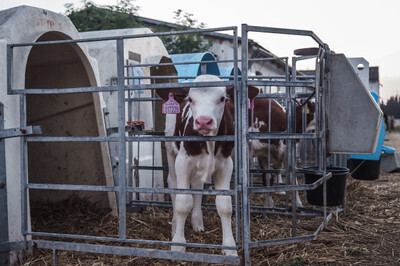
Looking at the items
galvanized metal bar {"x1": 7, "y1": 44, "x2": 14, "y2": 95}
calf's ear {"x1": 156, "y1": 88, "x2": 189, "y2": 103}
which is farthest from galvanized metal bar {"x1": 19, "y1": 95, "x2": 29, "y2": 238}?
calf's ear {"x1": 156, "y1": 88, "x2": 189, "y2": 103}

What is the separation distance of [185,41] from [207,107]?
1250 centimetres

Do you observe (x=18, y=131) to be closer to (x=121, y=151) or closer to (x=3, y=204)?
(x=3, y=204)

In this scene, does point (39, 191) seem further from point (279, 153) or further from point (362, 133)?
point (362, 133)

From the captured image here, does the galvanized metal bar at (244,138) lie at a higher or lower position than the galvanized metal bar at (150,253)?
higher

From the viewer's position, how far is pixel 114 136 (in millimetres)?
3611

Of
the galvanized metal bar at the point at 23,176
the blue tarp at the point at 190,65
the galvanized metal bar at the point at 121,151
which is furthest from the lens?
the blue tarp at the point at 190,65

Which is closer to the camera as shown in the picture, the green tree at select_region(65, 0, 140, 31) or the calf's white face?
the calf's white face

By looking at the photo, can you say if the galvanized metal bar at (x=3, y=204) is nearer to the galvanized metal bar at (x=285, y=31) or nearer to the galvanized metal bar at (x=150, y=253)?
the galvanized metal bar at (x=150, y=253)

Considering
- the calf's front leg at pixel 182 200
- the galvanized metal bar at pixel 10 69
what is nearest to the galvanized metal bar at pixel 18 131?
the galvanized metal bar at pixel 10 69

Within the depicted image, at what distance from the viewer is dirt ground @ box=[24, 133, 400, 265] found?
13.1 ft

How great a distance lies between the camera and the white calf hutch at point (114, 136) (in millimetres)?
3492

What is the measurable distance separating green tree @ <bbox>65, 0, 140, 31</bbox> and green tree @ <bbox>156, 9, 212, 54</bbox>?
1.45 m

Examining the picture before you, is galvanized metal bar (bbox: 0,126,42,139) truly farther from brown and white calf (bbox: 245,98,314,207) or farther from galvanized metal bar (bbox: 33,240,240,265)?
brown and white calf (bbox: 245,98,314,207)

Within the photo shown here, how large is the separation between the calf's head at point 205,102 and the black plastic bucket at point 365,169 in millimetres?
4707
